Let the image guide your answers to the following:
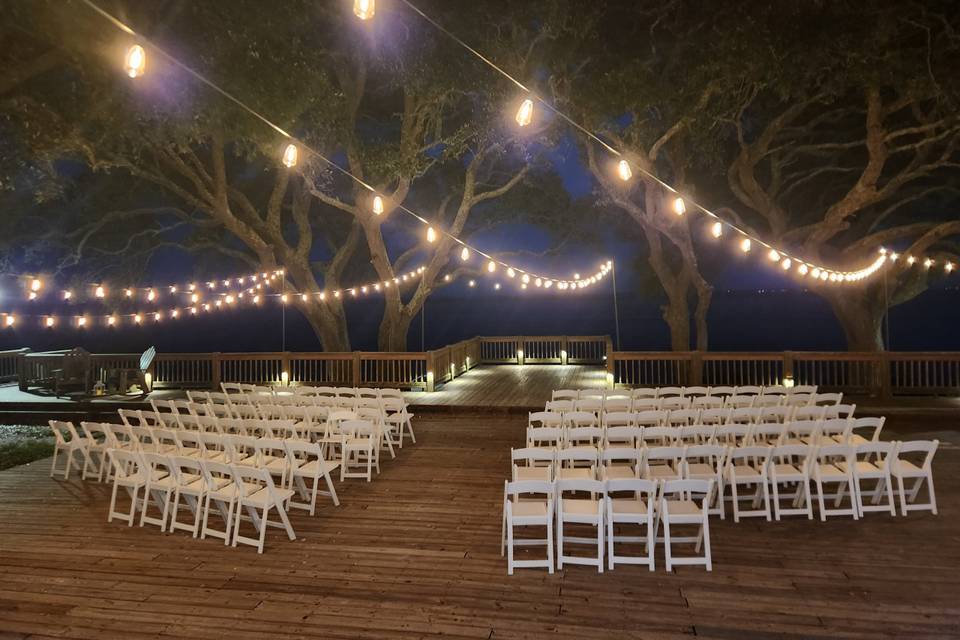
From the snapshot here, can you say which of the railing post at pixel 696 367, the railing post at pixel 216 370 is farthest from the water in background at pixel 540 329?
the railing post at pixel 696 367

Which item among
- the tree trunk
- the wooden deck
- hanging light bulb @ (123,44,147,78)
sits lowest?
the wooden deck

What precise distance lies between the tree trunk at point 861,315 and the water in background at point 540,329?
25164 millimetres

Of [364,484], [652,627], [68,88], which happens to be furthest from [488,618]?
[68,88]

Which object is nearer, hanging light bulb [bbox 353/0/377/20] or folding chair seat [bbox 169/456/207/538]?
hanging light bulb [bbox 353/0/377/20]

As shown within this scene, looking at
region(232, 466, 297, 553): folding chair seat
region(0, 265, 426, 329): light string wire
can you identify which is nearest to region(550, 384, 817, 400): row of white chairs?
region(232, 466, 297, 553): folding chair seat

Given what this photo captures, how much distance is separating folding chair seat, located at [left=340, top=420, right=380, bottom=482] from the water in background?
31.2 m

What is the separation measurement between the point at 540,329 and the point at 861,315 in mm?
64615

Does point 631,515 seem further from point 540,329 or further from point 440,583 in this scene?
point 540,329

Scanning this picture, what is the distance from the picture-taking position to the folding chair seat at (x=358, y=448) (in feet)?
21.8

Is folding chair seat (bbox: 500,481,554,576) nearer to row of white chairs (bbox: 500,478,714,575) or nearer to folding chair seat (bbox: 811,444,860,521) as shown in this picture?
row of white chairs (bbox: 500,478,714,575)

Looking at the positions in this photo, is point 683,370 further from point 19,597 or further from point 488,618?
point 19,597

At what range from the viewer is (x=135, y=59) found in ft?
16.4

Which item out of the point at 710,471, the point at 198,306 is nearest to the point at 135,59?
the point at 710,471

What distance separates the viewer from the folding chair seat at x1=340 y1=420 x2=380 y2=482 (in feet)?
21.8
